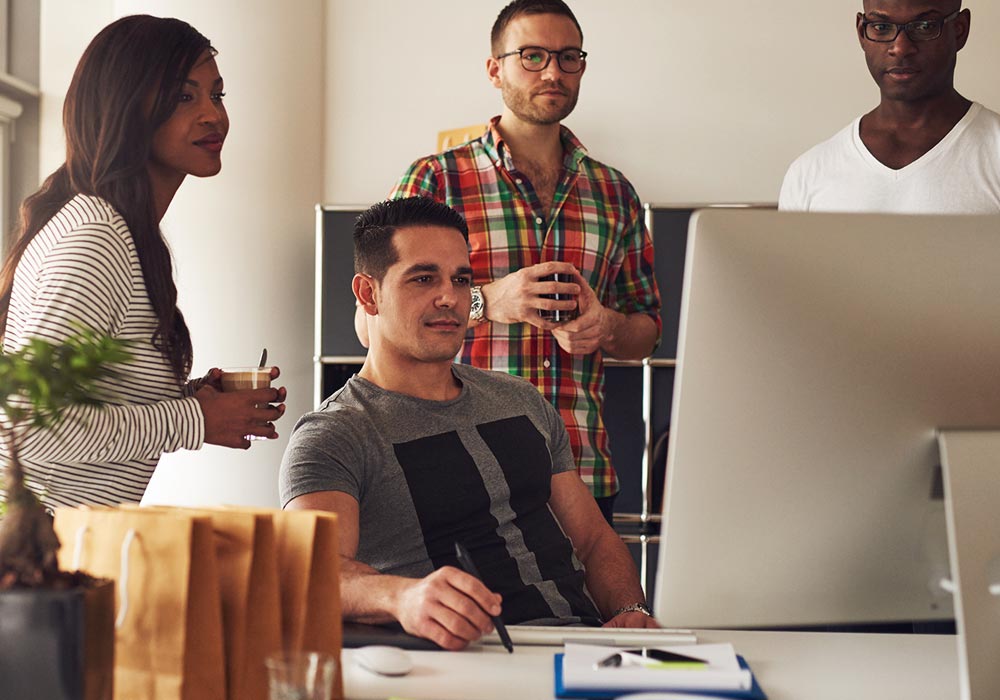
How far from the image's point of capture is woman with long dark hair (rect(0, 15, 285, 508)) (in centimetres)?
164

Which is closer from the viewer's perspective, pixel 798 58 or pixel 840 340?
pixel 840 340

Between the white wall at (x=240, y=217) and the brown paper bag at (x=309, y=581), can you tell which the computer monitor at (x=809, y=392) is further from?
the white wall at (x=240, y=217)

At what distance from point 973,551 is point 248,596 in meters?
0.69

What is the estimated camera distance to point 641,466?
3557 mm

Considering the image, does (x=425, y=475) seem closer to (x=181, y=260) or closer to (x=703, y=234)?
(x=703, y=234)

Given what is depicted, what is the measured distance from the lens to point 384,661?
125 cm

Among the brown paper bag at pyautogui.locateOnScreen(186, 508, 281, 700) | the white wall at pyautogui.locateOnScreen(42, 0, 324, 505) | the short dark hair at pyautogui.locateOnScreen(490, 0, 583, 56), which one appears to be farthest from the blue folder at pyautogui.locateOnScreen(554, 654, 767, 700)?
the white wall at pyautogui.locateOnScreen(42, 0, 324, 505)

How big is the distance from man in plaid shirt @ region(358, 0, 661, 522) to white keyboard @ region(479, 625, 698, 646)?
1221 millimetres

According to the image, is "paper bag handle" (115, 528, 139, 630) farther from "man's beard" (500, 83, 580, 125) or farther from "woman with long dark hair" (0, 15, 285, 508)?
"man's beard" (500, 83, 580, 125)

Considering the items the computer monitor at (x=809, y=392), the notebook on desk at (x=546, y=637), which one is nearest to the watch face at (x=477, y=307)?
the notebook on desk at (x=546, y=637)

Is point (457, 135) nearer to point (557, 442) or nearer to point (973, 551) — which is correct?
point (557, 442)

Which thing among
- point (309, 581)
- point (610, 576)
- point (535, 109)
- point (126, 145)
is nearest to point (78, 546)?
point (309, 581)

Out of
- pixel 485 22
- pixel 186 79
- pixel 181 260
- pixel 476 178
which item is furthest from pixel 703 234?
pixel 485 22

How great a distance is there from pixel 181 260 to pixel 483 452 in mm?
2181
